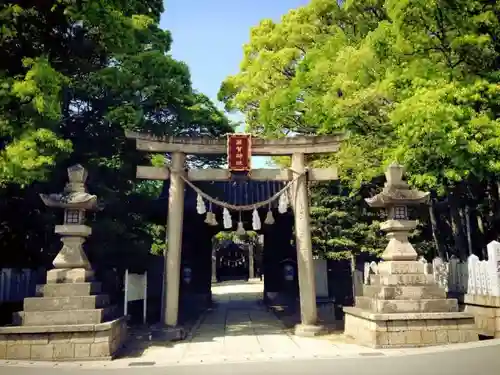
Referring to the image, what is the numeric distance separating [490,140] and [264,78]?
13.1 m

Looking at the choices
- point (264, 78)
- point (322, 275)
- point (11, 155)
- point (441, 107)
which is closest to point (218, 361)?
point (11, 155)

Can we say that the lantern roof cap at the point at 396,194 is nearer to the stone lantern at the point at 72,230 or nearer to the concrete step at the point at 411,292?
the concrete step at the point at 411,292

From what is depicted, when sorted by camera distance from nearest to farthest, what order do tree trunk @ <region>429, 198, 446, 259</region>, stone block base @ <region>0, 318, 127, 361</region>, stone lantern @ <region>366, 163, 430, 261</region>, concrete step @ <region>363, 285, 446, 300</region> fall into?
stone block base @ <region>0, 318, 127, 361</region> < concrete step @ <region>363, 285, 446, 300</region> < stone lantern @ <region>366, 163, 430, 261</region> < tree trunk @ <region>429, 198, 446, 259</region>

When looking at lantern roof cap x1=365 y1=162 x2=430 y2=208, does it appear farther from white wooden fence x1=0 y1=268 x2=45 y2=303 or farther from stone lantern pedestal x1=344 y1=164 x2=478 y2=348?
white wooden fence x1=0 y1=268 x2=45 y2=303

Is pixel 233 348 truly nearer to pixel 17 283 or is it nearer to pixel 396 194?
pixel 396 194

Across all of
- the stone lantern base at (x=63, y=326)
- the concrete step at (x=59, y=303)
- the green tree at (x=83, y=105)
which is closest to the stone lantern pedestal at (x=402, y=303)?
the stone lantern base at (x=63, y=326)

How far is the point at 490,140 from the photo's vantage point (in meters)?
9.88

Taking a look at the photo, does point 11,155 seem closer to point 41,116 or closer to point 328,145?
point 41,116

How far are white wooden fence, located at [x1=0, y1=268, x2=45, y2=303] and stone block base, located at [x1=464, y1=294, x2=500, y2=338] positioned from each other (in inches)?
494

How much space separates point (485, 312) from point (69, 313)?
33.8 feet

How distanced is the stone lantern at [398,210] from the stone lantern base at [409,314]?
0.33 meters

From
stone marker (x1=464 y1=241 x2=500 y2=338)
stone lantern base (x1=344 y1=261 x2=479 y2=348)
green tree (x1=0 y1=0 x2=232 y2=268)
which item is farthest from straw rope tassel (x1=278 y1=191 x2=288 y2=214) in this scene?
stone marker (x1=464 y1=241 x2=500 y2=338)

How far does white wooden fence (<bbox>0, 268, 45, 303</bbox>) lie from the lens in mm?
11906

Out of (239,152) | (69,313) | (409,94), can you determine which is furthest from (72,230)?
(409,94)
